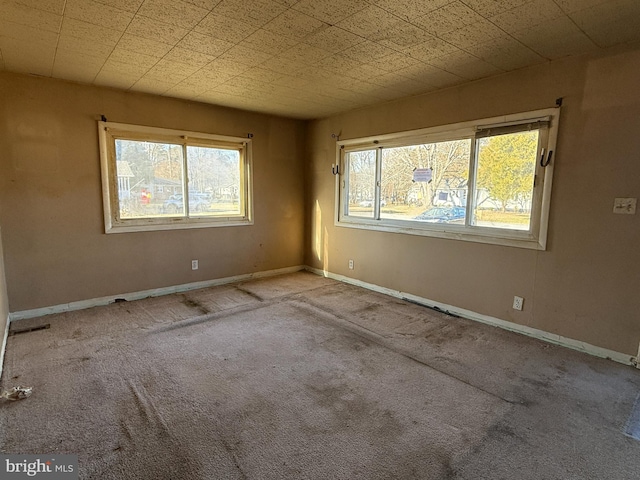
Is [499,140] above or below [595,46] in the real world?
below

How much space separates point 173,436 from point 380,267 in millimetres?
3196

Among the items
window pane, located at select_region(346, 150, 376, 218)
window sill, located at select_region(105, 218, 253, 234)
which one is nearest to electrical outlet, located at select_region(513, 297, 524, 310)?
window pane, located at select_region(346, 150, 376, 218)

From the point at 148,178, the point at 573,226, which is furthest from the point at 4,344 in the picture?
the point at 573,226

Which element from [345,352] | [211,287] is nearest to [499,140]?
[345,352]

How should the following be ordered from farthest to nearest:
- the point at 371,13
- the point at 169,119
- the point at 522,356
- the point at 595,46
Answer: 1. the point at 169,119
2. the point at 522,356
3. the point at 595,46
4. the point at 371,13

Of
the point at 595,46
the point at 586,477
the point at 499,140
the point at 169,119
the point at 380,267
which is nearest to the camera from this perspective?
the point at 586,477

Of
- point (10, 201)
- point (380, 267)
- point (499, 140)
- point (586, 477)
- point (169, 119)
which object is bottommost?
Answer: point (586, 477)

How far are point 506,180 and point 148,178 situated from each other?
399 centimetres

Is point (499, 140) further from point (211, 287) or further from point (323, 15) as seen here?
point (211, 287)

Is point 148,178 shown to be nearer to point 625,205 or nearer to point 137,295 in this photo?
point 137,295

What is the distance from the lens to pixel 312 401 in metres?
2.14

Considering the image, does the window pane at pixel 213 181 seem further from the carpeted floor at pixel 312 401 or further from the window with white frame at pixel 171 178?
the carpeted floor at pixel 312 401

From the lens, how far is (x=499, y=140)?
327 centimetres

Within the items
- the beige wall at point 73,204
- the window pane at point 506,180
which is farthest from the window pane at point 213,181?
the window pane at point 506,180
